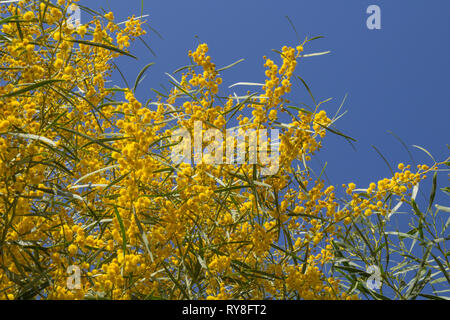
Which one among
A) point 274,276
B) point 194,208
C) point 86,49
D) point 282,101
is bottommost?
point 274,276

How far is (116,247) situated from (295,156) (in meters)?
0.72

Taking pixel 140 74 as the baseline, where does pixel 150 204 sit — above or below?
below

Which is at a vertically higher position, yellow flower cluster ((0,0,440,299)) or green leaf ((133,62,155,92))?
green leaf ((133,62,155,92))

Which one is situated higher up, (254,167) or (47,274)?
(254,167)

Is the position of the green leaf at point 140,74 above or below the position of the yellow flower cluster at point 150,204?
above

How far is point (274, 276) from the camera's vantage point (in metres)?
1.76

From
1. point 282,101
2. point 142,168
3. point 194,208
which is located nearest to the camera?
point 142,168

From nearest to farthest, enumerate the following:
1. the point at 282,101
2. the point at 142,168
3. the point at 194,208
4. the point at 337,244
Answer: the point at 142,168, the point at 194,208, the point at 282,101, the point at 337,244

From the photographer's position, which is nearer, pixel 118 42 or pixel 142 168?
pixel 142 168
